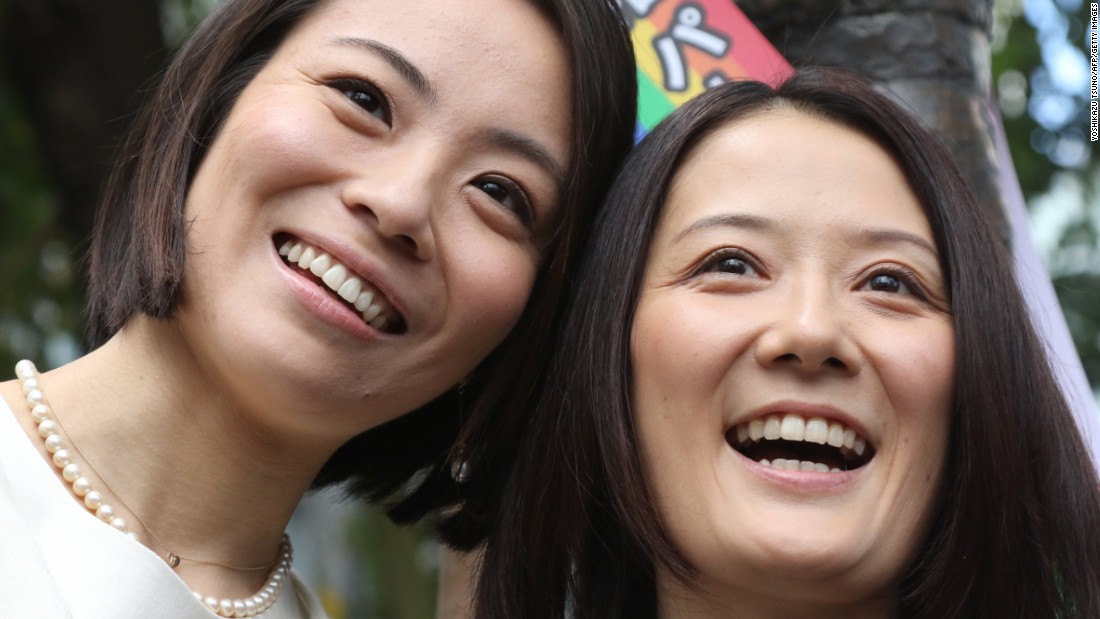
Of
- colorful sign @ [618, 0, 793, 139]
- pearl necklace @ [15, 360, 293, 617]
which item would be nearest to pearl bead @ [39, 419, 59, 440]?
pearl necklace @ [15, 360, 293, 617]

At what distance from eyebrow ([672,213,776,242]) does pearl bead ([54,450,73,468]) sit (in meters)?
1.35

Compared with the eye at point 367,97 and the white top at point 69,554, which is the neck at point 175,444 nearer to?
the white top at point 69,554

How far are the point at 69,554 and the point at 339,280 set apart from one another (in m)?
0.76

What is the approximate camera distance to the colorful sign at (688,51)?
3453 millimetres

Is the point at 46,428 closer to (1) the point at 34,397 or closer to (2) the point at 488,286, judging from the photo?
(1) the point at 34,397

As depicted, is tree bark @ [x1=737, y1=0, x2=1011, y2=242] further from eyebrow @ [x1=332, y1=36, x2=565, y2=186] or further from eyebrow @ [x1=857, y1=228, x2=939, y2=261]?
eyebrow @ [x1=332, y1=36, x2=565, y2=186]

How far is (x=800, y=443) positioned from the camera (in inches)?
111

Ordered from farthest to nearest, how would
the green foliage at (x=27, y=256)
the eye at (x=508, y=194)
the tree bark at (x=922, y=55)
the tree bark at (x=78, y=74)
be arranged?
the green foliage at (x=27, y=256)
the tree bark at (x=78, y=74)
the tree bark at (x=922, y=55)
the eye at (x=508, y=194)

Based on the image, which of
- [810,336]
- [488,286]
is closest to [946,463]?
[810,336]

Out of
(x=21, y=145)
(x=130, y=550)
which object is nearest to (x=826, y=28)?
(x=130, y=550)

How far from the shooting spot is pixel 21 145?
7.59m

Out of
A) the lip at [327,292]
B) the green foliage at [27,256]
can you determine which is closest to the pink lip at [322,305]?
the lip at [327,292]

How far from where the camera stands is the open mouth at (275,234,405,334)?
2.89 m

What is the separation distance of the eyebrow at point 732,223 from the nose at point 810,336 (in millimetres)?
150
